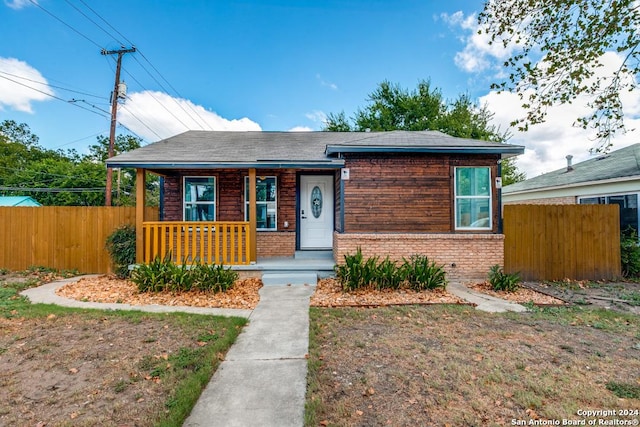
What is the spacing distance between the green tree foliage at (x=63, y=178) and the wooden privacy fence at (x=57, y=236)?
57.7 ft

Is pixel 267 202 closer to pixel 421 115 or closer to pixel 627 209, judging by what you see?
pixel 627 209

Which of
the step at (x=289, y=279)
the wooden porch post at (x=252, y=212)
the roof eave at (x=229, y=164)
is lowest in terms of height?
the step at (x=289, y=279)

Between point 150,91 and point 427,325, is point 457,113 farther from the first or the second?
point 427,325

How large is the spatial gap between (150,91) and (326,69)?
366 inches

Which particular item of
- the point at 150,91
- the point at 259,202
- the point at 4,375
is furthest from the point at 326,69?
the point at 4,375

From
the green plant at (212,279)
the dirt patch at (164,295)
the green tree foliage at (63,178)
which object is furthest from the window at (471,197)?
the green tree foliage at (63,178)

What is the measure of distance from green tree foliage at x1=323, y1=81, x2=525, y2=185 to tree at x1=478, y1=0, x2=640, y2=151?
18747mm

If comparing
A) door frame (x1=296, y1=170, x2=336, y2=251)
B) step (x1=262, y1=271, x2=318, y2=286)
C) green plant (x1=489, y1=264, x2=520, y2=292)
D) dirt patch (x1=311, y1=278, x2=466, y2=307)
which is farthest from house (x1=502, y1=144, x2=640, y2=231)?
step (x1=262, y1=271, x2=318, y2=286)

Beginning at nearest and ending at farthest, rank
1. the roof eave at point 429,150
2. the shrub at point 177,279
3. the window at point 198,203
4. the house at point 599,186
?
1. the shrub at point 177,279
2. the roof eave at point 429,150
3. the house at point 599,186
4. the window at point 198,203

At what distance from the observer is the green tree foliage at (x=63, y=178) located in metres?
27.4

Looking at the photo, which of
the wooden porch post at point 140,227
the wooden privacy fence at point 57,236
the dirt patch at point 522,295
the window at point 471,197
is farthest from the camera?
the wooden privacy fence at point 57,236

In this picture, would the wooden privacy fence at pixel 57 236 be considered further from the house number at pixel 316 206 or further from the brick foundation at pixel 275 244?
the house number at pixel 316 206

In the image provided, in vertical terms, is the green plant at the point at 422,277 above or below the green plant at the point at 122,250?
below

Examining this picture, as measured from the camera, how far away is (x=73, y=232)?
27.5 feet
